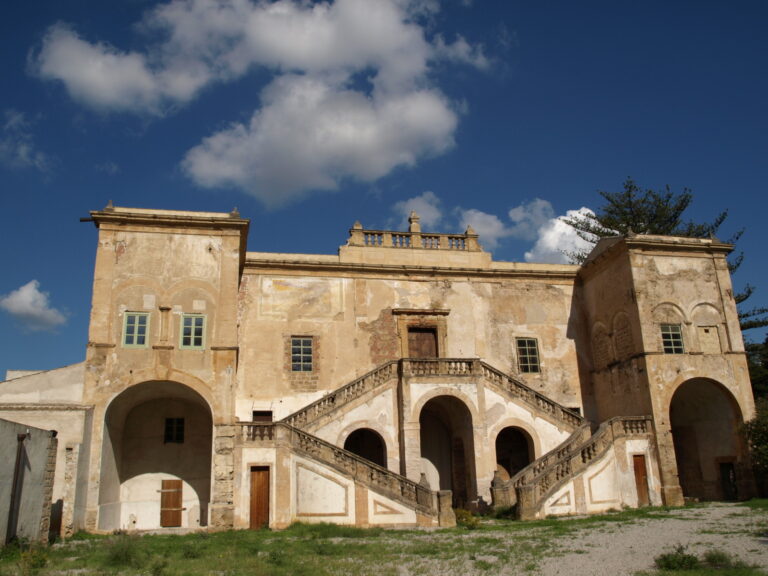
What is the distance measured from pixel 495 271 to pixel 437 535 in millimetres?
13320

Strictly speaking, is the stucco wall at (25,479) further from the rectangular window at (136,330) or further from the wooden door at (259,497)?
the wooden door at (259,497)

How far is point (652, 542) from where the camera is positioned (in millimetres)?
13195

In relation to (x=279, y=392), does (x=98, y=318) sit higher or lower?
higher

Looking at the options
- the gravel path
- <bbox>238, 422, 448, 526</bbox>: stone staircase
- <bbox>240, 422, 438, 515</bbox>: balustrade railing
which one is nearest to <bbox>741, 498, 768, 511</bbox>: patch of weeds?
the gravel path

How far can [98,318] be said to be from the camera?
19.5m

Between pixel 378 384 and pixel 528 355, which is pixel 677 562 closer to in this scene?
pixel 378 384

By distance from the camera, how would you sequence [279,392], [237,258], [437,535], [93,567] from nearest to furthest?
[93,567]
[437,535]
[237,258]
[279,392]

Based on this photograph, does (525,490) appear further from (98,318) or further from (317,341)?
(98,318)

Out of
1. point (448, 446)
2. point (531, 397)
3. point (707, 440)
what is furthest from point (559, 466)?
point (707, 440)

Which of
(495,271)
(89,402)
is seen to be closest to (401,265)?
(495,271)

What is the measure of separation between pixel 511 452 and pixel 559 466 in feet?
16.3

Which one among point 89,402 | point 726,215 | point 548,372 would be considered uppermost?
point 726,215

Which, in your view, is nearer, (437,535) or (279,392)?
(437,535)

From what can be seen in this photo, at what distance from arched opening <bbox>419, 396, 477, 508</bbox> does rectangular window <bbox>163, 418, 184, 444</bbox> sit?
27.3 feet
